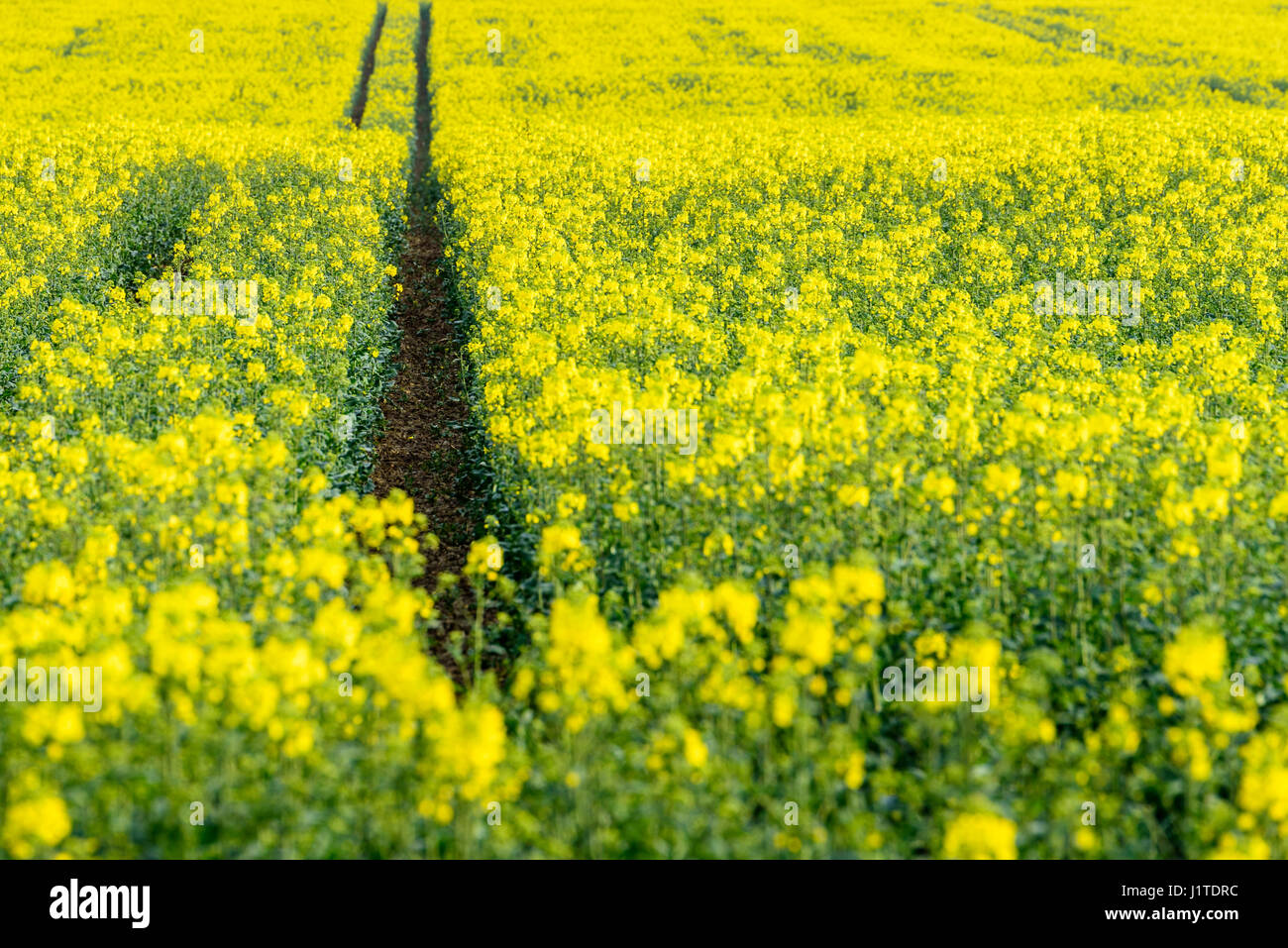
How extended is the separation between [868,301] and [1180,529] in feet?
32.9

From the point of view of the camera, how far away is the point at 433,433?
14.7 meters

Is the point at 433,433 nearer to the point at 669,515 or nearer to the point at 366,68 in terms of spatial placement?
the point at 669,515

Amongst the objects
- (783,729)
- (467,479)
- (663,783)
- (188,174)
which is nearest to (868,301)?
(467,479)

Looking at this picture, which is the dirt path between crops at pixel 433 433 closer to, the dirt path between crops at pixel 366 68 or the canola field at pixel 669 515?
the canola field at pixel 669 515

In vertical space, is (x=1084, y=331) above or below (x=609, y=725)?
above

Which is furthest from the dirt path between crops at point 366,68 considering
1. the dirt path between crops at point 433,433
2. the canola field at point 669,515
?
the dirt path between crops at point 433,433

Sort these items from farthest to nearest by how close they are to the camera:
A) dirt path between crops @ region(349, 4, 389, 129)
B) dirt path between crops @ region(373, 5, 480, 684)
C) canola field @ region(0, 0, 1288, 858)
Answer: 1. dirt path between crops @ region(349, 4, 389, 129)
2. dirt path between crops @ region(373, 5, 480, 684)
3. canola field @ region(0, 0, 1288, 858)

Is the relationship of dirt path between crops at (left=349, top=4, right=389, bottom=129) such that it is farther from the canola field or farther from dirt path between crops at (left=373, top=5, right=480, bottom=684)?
dirt path between crops at (left=373, top=5, right=480, bottom=684)

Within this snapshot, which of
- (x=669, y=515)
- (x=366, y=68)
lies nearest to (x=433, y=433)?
(x=669, y=515)

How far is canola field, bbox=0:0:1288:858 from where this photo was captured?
17.4 feet

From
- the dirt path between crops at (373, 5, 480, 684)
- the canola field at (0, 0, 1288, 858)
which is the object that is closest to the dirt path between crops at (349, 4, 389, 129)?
the canola field at (0, 0, 1288, 858)

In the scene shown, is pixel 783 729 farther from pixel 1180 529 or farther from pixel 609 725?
pixel 1180 529

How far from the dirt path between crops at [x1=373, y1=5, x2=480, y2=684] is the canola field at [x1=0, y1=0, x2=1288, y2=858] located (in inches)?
14.4

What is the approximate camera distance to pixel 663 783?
5250mm
